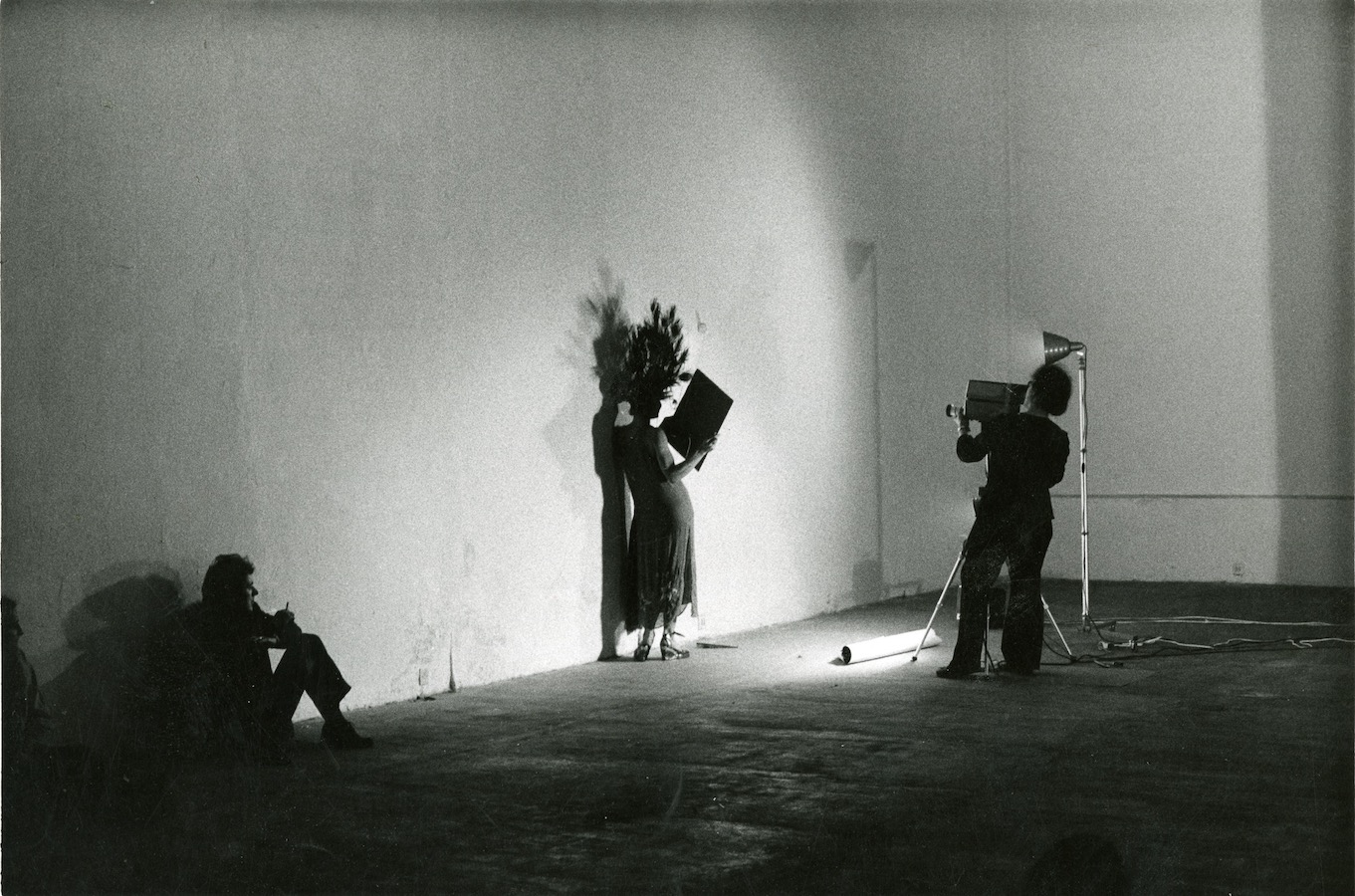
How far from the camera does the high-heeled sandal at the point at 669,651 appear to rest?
7195 millimetres

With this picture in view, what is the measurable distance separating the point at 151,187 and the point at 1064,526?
905 cm

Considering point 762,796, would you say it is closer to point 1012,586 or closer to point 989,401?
point 1012,586

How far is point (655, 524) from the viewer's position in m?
7.13

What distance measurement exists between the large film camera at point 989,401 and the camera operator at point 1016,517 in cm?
6

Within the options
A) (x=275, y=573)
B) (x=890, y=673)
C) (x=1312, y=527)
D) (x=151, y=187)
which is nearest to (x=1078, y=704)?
(x=890, y=673)

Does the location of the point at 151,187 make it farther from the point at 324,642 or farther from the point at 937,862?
the point at 937,862

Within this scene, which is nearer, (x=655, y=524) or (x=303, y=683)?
(x=303, y=683)

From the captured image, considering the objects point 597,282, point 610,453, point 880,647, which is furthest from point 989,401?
point 597,282

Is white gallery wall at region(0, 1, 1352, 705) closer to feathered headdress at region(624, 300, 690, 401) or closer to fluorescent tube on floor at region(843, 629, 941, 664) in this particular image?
feathered headdress at region(624, 300, 690, 401)

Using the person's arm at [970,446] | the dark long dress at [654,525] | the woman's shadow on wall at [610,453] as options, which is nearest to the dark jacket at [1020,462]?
the person's arm at [970,446]

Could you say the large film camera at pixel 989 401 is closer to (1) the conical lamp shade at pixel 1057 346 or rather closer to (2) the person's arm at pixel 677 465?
(1) the conical lamp shade at pixel 1057 346

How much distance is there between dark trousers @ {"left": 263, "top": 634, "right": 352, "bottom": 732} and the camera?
16.2 ft

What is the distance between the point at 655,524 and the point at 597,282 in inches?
51.2

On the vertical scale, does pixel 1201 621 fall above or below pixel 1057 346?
below
